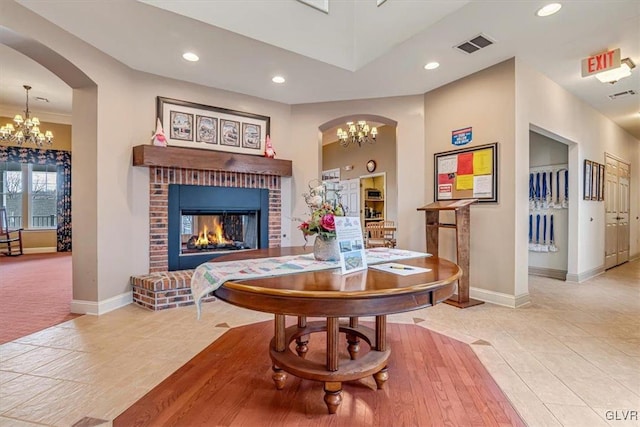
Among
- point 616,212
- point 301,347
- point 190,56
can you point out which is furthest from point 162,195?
point 616,212

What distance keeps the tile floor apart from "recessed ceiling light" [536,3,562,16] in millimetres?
2734

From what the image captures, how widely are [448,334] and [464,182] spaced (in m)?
1.96

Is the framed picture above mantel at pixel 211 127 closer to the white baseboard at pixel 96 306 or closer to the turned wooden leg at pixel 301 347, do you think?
the white baseboard at pixel 96 306

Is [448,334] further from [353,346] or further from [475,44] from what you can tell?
[475,44]

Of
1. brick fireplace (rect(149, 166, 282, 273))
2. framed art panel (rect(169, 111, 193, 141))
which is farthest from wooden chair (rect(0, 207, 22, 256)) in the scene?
framed art panel (rect(169, 111, 193, 141))

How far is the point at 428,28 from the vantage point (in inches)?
111

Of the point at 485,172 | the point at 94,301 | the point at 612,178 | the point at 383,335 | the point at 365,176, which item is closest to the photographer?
the point at 383,335

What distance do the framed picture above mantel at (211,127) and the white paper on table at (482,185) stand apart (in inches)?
113

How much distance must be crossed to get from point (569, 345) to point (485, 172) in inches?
75.4

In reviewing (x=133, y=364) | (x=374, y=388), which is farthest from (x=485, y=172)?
(x=133, y=364)

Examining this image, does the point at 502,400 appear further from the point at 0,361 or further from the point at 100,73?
the point at 100,73

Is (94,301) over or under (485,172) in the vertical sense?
under

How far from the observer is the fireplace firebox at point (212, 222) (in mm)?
3908

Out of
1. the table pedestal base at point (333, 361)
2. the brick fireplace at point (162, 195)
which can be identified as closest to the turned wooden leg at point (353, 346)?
the table pedestal base at point (333, 361)
